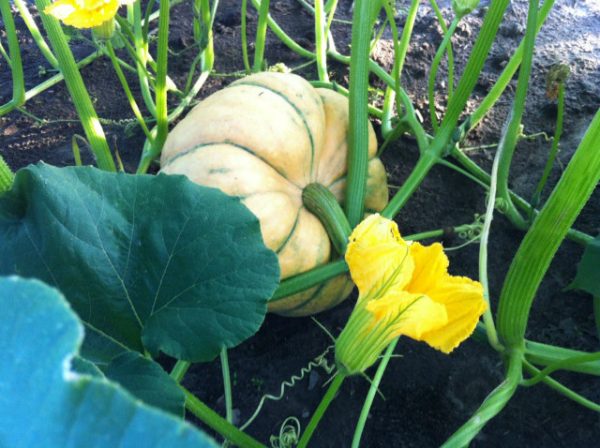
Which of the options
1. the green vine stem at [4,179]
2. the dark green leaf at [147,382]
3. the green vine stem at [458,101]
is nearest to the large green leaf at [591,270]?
the green vine stem at [458,101]

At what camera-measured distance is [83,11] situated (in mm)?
1001

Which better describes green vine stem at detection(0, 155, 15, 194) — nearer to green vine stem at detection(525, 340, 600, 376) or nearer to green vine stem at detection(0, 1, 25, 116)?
green vine stem at detection(0, 1, 25, 116)

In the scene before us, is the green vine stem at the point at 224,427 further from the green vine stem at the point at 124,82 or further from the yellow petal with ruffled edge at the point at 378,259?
the green vine stem at the point at 124,82

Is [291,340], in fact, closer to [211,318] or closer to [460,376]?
[460,376]

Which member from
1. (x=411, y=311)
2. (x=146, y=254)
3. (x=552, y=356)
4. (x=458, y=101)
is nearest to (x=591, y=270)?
(x=552, y=356)

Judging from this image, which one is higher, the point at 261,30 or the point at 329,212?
the point at 261,30

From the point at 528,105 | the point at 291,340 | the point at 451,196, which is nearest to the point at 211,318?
the point at 291,340

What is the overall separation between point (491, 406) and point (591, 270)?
1.14ft

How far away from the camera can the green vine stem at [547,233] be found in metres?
0.93

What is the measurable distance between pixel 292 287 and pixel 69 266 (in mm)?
432

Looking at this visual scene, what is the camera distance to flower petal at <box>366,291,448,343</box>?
753 millimetres

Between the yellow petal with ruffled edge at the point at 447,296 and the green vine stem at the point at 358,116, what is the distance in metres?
0.42

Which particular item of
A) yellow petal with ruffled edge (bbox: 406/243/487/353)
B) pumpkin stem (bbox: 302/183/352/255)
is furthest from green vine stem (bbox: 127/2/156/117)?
yellow petal with ruffled edge (bbox: 406/243/487/353)

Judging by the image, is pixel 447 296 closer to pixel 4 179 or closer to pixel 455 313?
pixel 455 313
